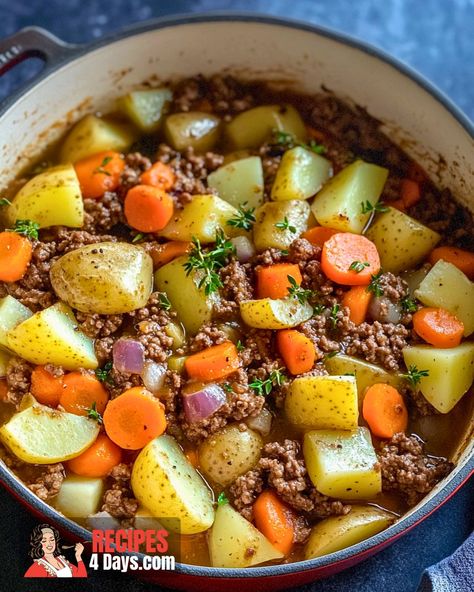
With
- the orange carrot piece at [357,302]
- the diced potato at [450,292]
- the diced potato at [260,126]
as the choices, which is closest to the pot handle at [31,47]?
the diced potato at [260,126]

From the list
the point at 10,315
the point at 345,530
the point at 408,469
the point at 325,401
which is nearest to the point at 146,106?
the point at 10,315

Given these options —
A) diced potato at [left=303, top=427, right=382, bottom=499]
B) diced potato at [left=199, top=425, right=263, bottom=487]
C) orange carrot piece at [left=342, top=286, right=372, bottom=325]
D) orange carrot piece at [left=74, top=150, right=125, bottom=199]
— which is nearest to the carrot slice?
orange carrot piece at [left=342, top=286, right=372, bottom=325]

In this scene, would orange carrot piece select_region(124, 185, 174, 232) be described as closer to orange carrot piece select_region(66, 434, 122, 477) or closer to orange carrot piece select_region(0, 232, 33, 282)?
orange carrot piece select_region(0, 232, 33, 282)

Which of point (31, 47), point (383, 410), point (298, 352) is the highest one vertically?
point (31, 47)

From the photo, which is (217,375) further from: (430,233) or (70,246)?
(430,233)

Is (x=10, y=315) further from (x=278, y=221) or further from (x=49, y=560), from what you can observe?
(x=278, y=221)

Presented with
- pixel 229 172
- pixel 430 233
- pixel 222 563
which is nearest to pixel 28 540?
A: pixel 222 563

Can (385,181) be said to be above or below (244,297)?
above
